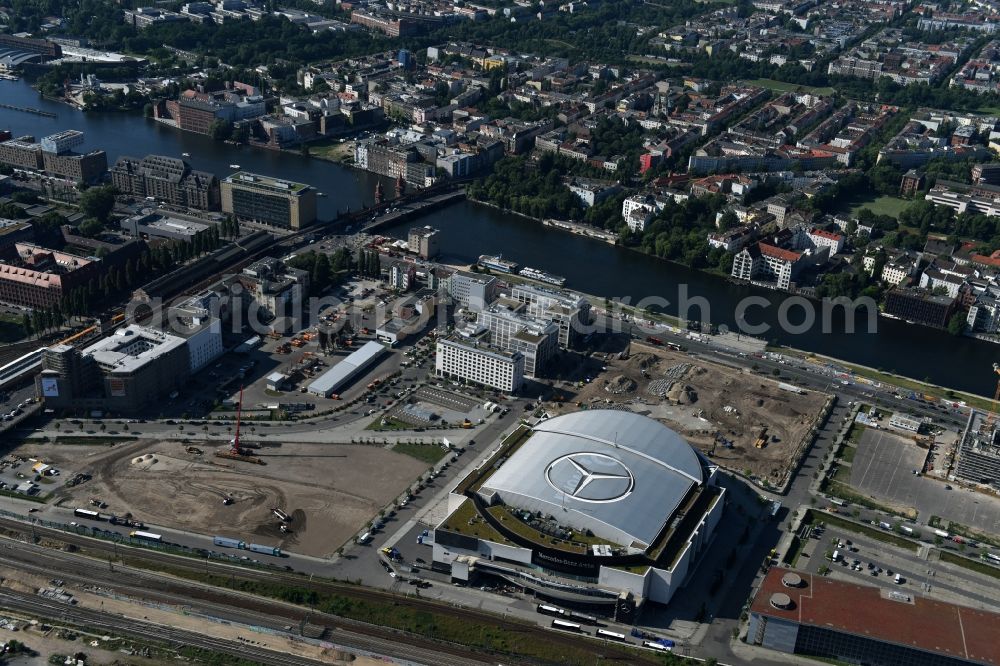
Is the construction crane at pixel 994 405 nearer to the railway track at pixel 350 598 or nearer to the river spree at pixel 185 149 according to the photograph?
the railway track at pixel 350 598

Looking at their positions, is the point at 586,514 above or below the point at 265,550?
above

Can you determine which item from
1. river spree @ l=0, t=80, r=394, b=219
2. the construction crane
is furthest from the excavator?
the construction crane

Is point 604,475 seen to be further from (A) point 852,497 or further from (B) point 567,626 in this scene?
(A) point 852,497

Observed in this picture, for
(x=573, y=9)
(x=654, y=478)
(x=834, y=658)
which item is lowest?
(x=834, y=658)

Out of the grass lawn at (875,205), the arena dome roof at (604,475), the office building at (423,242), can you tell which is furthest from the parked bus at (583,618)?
the grass lawn at (875,205)

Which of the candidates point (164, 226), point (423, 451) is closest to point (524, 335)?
point (423, 451)

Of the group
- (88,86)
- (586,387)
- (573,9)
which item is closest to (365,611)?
(586,387)

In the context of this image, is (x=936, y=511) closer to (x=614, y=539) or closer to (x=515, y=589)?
(x=614, y=539)
